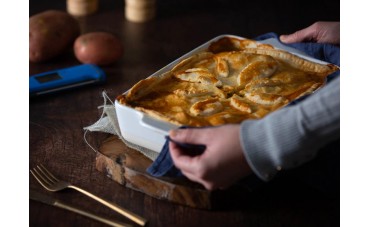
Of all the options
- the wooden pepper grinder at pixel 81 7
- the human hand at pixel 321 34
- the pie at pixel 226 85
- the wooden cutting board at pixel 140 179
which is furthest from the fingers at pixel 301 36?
the wooden pepper grinder at pixel 81 7

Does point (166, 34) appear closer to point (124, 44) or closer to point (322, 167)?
point (124, 44)

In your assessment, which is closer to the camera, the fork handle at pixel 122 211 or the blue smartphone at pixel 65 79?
the fork handle at pixel 122 211

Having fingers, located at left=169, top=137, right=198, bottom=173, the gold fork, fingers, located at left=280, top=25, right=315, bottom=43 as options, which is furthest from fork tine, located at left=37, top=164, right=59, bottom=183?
fingers, located at left=280, top=25, right=315, bottom=43

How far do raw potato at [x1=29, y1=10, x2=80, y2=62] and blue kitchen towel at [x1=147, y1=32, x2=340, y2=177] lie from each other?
2.04 ft

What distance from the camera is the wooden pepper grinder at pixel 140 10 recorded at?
228 centimetres

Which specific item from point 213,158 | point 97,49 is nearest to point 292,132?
point 213,158

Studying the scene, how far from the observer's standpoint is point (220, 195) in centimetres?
122

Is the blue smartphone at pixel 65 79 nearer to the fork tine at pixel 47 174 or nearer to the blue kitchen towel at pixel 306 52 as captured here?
the fork tine at pixel 47 174

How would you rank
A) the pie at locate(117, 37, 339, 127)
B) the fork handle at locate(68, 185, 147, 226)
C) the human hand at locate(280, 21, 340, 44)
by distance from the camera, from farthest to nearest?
the human hand at locate(280, 21, 340, 44) < the pie at locate(117, 37, 339, 127) < the fork handle at locate(68, 185, 147, 226)

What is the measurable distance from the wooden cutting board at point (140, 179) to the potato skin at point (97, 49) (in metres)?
0.55

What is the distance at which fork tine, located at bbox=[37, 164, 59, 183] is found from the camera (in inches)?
51.8

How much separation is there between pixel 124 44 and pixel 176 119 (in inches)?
34.7

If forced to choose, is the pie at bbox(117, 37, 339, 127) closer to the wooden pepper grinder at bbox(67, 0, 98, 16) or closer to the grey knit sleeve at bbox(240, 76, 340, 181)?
the grey knit sleeve at bbox(240, 76, 340, 181)

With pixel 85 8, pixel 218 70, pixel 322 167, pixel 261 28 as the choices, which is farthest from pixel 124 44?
pixel 322 167
